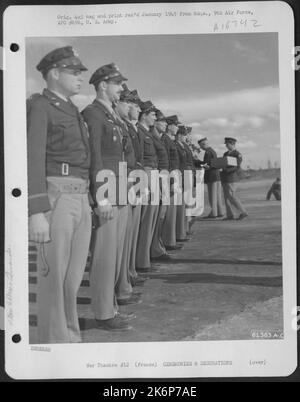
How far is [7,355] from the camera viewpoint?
4.06 ft

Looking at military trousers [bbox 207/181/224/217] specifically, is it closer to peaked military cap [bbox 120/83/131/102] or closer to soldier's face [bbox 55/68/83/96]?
peaked military cap [bbox 120/83/131/102]

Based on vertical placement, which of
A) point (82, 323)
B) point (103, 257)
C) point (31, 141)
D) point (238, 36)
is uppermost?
point (238, 36)

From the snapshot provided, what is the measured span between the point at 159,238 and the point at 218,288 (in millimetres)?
189

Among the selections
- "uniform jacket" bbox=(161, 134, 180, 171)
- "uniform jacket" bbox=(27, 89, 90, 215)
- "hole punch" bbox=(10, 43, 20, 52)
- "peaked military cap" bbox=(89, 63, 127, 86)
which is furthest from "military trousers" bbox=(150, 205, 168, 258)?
"hole punch" bbox=(10, 43, 20, 52)

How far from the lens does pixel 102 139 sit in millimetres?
1204

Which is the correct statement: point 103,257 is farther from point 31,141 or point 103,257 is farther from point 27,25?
point 27,25

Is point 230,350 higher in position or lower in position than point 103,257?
lower

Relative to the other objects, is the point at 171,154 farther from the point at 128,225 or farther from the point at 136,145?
the point at 128,225

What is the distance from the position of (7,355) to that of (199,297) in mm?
489

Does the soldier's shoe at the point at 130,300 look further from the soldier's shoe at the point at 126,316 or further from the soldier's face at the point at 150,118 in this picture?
the soldier's face at the point at 150,118

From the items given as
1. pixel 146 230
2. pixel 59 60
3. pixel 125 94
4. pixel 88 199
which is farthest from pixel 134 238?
pixel 59 60

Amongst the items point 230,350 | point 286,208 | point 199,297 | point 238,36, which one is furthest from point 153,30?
point 230,350

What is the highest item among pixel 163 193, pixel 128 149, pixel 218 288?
pixel 128 149

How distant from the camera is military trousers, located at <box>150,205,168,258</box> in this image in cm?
124
